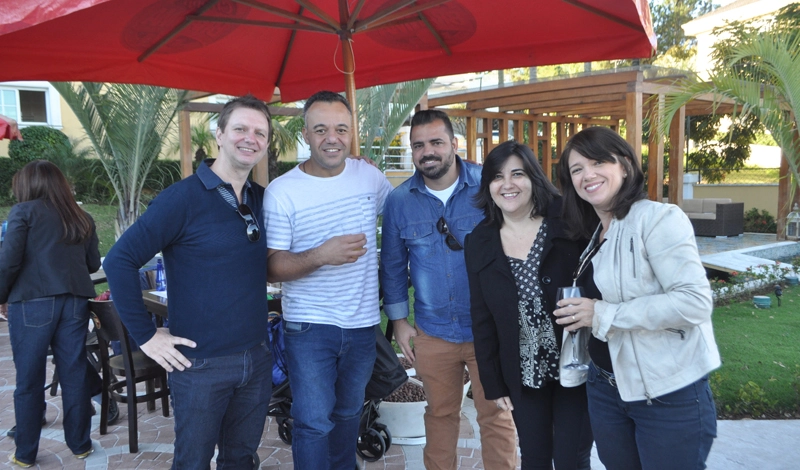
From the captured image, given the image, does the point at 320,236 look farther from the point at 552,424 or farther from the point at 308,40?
the point at 308,40

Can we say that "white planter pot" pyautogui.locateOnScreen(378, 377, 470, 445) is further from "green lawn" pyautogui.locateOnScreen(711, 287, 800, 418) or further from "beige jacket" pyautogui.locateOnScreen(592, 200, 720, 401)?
"green lawn" pyautogui.locateOnScreen(711, 287, 800, 418)

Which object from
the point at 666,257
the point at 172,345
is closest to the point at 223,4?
the point at 172,345

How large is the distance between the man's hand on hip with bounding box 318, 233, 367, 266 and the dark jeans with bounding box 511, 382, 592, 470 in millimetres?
938

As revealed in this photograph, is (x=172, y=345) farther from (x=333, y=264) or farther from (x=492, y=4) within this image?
(x=492, y=4)

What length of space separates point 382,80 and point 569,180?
2.33 meters

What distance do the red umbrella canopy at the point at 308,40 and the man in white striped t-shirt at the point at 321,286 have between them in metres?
0.93

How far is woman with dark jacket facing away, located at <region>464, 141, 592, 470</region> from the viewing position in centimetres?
244

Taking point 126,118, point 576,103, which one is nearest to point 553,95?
point 576,103

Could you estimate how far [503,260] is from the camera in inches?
97.5

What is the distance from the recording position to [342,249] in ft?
8.18

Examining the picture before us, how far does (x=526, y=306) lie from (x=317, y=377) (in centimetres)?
103

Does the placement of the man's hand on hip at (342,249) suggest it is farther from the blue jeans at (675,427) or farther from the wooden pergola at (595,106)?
the wooden pergola at (595,106)

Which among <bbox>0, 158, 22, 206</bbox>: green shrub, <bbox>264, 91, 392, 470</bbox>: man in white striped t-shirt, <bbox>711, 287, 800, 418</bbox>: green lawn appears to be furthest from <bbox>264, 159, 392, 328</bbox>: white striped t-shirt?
<bbox>0, 158, 22, 206</bbox>: green shrub

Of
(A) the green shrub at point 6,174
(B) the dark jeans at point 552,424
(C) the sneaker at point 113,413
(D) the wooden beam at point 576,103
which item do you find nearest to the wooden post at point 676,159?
(D) the wooden beam at point 576,103
